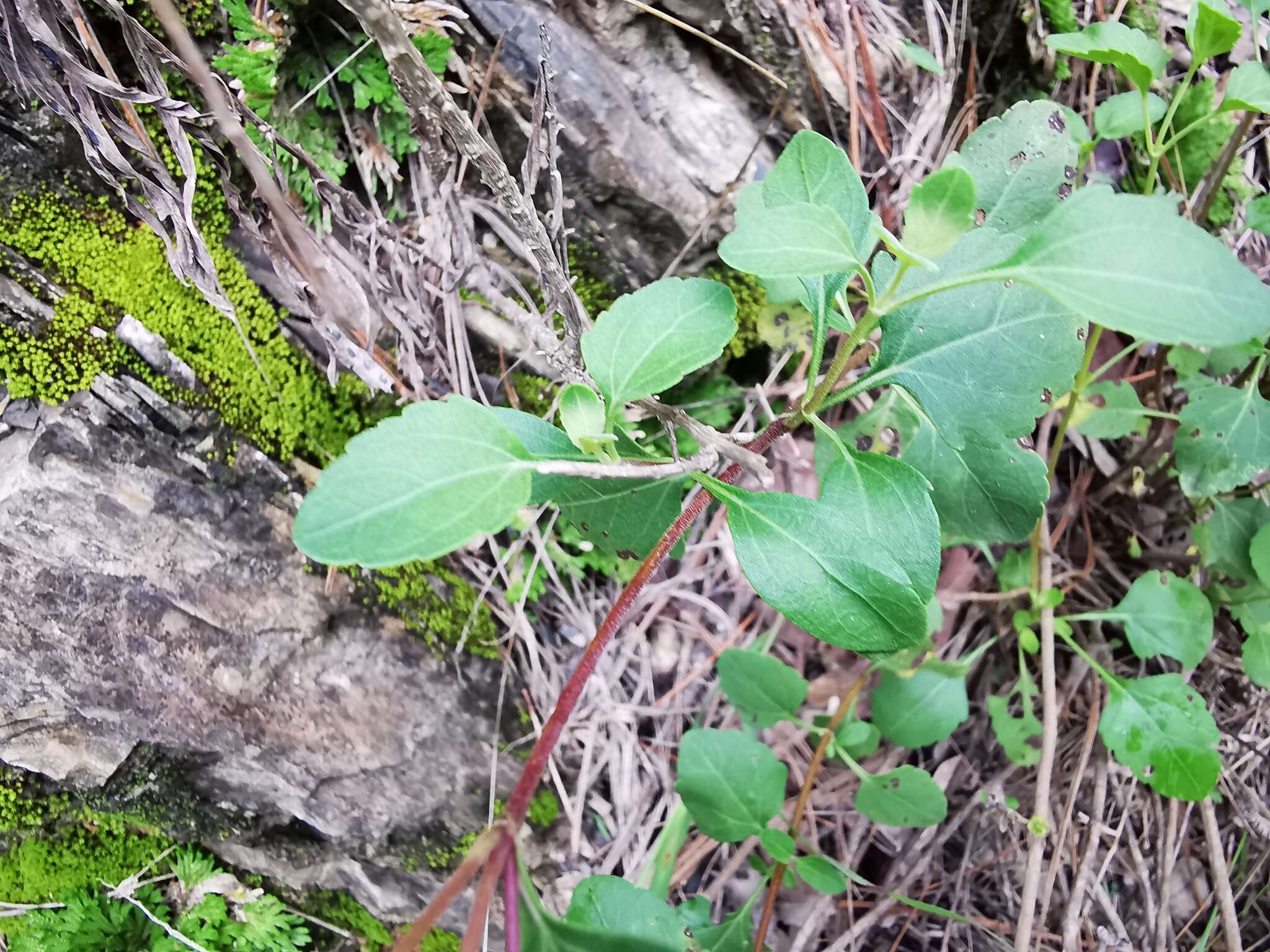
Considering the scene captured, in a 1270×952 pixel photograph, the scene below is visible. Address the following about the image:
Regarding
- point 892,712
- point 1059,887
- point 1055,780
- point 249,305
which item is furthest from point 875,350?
point 1059,887

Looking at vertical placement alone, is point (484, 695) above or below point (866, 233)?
below

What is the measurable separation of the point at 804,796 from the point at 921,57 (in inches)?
63.4

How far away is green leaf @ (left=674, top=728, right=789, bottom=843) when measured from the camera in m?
1.33

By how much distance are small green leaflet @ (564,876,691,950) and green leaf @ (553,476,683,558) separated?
1.56 ft

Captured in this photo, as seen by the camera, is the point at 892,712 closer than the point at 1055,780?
Yes

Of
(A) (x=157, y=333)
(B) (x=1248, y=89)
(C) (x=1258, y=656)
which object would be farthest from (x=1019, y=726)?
(A) (x=157, y=333)

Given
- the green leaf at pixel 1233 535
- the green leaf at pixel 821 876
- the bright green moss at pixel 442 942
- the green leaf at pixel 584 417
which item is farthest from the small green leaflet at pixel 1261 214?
the bright green moss at pixel 442 942

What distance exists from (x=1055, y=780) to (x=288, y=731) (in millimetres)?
1686

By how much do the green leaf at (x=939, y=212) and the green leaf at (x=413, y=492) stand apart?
469mm

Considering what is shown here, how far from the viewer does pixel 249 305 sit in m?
1.38

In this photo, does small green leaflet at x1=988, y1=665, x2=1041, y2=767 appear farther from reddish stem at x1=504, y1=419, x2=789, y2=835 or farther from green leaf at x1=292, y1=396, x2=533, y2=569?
green leaf at x1=292, y1=396, x2=533, y2=569

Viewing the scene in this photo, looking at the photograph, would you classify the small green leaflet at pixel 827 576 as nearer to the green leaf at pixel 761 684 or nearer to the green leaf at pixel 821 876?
the green leaf at pixel 761 684

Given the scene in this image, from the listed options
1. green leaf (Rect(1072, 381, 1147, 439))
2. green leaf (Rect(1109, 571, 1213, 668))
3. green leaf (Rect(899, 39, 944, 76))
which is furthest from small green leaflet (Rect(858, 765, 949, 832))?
green leaf (Rect(899, 39, 944, 76))

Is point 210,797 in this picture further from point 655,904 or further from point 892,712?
point 892,712
